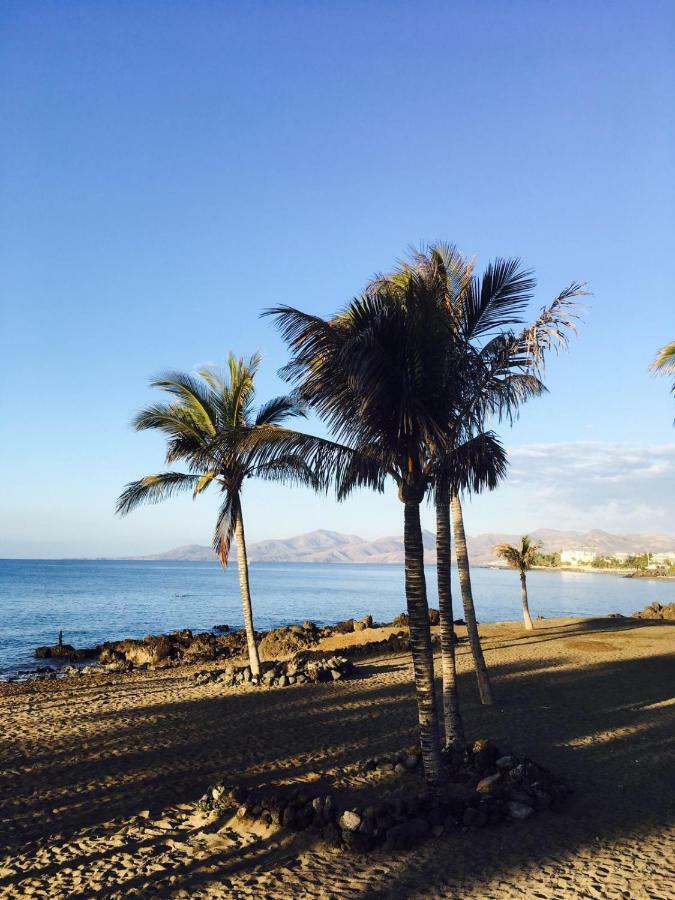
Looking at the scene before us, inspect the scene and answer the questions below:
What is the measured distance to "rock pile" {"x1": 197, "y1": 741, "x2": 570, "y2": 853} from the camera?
7867 millimetres

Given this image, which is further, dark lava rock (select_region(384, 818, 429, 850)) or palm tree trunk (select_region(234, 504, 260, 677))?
palm tree trunk (select_region(234, 504, 260, 677))

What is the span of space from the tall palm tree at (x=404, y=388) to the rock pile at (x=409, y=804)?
2.07ft

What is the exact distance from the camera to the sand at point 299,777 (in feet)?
22.8

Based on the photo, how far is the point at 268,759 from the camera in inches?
448

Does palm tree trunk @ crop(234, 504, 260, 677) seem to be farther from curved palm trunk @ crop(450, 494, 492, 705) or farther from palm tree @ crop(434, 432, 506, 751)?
palm tree @ crop(434, 432, 506, 751)

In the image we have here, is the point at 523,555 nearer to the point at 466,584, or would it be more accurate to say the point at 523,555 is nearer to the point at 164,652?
the point at 164,652

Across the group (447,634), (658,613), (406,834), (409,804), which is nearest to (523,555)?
(658,613)

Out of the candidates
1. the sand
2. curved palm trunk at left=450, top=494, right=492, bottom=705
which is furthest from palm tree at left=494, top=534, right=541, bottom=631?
curved palm trunk at left=450, top=494, right=492, bottom=705

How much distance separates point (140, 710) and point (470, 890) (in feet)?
37.2

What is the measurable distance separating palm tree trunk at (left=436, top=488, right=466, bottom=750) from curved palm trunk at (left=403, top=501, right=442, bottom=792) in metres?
1.77

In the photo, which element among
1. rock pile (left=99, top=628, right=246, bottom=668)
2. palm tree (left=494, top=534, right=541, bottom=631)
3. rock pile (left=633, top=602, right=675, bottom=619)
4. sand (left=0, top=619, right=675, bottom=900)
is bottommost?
rock pile (left=633, top=602, right=675, bottom=619)

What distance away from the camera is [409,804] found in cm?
837

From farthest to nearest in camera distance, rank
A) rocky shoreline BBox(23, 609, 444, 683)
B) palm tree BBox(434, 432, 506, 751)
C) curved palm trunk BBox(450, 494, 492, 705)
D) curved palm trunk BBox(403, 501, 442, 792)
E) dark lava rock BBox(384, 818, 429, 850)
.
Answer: rocky shoreline BBox(23, 609, 444, 683) < curved palm trunk BBox(450, 494, 492, 705) < palm tree BBox(434, 432, 506, 751) < curved palm trunk BBox(403, 501, 442, 792) < dark lava rock BBox(384, 818, 429, 850)

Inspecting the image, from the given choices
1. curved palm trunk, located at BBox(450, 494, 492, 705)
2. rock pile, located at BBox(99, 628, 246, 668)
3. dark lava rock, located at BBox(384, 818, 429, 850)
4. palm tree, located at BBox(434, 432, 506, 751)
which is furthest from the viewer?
rock pile, located at BBox(99, 628, 246, 668)
